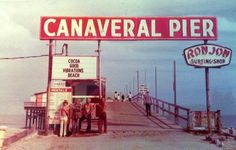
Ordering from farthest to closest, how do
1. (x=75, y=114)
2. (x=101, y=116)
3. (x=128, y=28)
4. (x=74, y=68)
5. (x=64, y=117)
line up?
(x=128, y=28) < (x=74, y=68) < (x=75, y=114) < (x=64, y=117) < (x=101, y=116)

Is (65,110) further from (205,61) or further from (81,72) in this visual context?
(205,61)

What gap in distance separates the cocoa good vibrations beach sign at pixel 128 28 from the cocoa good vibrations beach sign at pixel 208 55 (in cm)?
76

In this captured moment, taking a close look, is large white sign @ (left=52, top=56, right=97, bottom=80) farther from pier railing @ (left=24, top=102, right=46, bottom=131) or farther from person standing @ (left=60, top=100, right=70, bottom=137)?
pier railing @ (left=24, top=102, right=46, bottom=131)

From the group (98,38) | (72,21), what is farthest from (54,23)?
(98,38)

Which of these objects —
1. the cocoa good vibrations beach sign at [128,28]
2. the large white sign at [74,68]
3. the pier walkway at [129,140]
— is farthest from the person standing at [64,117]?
the cocoa good vibrations beach sign at [128,28]

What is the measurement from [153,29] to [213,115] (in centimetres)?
561

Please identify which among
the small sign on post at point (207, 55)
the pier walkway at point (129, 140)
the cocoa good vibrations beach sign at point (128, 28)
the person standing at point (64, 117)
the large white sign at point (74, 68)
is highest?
the cocoa good vibrations beach sign at point (128, 28)

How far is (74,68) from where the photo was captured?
24.5m

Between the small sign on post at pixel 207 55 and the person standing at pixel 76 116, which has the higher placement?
the small sign on post at pixel 207 55

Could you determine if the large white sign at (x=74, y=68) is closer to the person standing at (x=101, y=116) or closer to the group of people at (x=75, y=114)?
the group of people at (x=75, y=114)

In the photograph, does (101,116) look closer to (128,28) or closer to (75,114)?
(75,114)

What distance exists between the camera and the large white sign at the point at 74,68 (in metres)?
24.4

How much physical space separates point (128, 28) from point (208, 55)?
178 inches

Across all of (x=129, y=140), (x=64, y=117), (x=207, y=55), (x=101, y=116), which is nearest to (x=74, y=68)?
(x=64, y=117)
